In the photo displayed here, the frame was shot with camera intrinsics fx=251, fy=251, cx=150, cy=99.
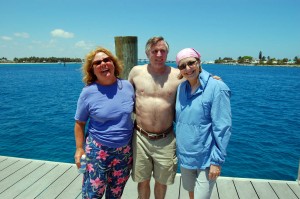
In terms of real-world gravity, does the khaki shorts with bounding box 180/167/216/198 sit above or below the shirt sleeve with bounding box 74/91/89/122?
below

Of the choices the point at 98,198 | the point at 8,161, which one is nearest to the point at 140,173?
the point at 98,198

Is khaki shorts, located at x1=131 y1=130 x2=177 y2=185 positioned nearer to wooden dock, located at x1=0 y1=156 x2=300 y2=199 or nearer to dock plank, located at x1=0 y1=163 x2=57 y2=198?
wooden dock, located at x1=0 y1=156 x2=300 y2=199

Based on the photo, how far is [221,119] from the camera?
2396 millimetres

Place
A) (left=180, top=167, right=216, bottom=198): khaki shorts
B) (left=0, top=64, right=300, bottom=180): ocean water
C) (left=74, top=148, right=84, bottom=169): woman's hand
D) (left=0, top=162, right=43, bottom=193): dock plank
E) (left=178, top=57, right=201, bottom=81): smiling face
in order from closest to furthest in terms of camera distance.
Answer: (left=178, top=57, right=201, bottom=81): smiling face
(left=180, top=167, right=216, bottom=198): khaki shorts
(left=74, top=148, right=84, bottom=169): woman's hand
(left=0, top=162, right=43, bottom=193): dock plank
(left=0, top=64, right=300, bottom=180): ocean water

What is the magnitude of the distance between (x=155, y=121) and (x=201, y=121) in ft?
2.15

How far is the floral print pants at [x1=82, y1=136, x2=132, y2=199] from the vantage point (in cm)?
270

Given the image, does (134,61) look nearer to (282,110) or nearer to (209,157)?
(209,157)

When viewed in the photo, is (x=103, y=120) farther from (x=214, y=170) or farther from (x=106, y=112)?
(x=214, y=170)

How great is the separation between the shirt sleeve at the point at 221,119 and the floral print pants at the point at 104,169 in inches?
40.0

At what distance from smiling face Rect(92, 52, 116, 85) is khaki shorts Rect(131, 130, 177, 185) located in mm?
805

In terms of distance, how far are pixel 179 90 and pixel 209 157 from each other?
0.78 meters

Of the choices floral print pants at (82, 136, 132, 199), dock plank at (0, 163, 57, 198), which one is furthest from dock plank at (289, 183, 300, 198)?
dock plank at (0, 163, 57, 198)

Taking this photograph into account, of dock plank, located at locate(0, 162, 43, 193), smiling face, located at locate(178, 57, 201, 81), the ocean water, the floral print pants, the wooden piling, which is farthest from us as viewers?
the ocean water

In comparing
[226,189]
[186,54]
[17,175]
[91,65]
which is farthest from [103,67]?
[17,175]
